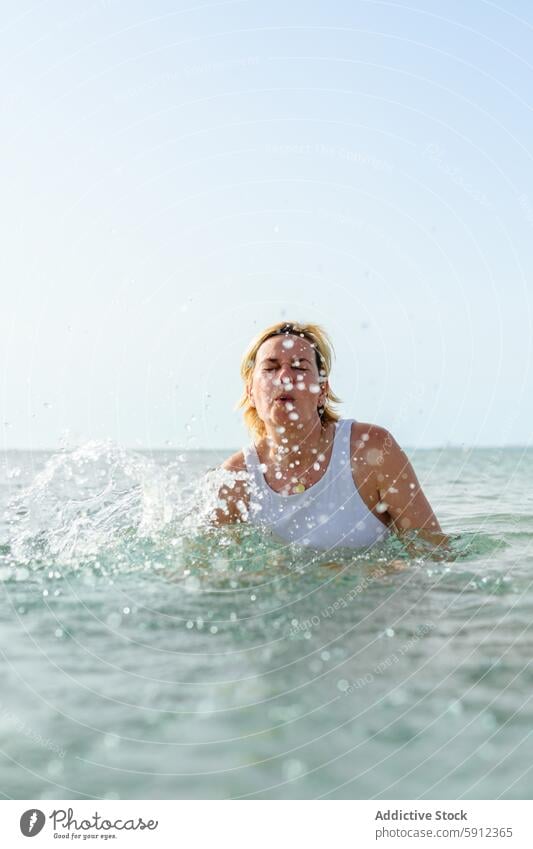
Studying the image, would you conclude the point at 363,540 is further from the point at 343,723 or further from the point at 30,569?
the point at 343,723

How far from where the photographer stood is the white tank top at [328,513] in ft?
18.8

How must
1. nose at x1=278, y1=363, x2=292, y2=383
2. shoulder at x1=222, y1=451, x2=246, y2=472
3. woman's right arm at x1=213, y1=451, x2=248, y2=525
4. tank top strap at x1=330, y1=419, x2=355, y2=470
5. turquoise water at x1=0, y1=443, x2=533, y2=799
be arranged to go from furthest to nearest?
shoulder at x1=222, y1=451, x2=246, y2=472 → woman's right arm at x1=213, y1=451, x2=248, y2=525 → tank top strap at x1=330, y1=419, x2=355, y2=470 → nose at x1=278, y1=363, x2=292, y2=383 → turquoise water at x1=0, y1=443, x2=533, y2=799

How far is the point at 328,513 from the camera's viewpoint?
19.0 ft

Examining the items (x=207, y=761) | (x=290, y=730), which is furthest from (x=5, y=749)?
(x=290, y=730)

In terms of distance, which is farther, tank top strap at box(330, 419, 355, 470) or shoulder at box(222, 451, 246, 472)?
shoulder at box(222, 451, 246, 472)

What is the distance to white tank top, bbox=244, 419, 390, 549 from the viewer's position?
18.8ft

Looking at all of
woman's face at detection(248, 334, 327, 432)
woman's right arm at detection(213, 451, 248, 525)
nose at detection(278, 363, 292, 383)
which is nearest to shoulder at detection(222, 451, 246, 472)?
woman's right arm at detection(213, 451, 248, 525)

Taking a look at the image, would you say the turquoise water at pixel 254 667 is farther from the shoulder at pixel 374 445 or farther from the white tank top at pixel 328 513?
the shoulder at pixel 374 445

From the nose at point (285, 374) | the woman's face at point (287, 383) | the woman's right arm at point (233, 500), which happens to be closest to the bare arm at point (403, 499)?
the woman's face at point (287, 383)

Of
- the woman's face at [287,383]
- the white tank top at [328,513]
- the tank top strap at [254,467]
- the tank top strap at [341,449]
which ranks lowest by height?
the white tank top at [328,513]

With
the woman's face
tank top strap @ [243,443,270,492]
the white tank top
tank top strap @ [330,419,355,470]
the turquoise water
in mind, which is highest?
the woman's face

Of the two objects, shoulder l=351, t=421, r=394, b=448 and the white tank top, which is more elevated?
shoulder l=351, t=421, r=394, b=448

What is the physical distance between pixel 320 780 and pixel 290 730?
294mm

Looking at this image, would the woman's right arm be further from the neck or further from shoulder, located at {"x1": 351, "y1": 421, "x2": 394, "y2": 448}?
shoulder, located at {"x1": 351, "y1": 421, "x2": 394, "y2": 448}
